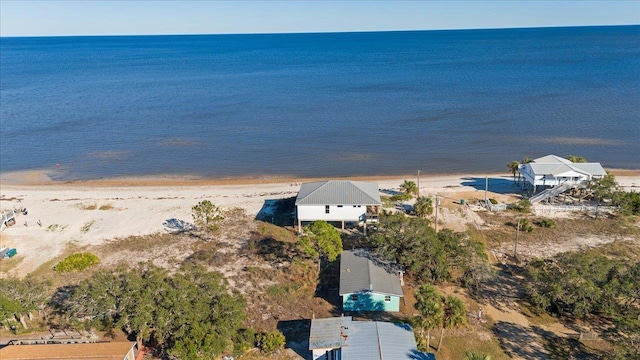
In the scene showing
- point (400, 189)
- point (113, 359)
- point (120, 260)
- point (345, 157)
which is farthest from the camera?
point (345, 157)

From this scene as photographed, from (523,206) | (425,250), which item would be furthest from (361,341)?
(523,206)

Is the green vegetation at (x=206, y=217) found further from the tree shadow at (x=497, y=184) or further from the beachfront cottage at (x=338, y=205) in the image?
the tree shadow at (x=497, y=184)

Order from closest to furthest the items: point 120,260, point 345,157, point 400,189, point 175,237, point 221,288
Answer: point 221,288, point 120,260, point 175,237, point 400,189, point 345,157

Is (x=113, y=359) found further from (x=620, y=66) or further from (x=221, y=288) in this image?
(x=620, y=66)

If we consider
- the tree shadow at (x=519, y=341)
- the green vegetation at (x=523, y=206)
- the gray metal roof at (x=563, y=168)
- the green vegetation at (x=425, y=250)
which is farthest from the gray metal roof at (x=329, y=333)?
the gray metal roof at (x=563, y=168)

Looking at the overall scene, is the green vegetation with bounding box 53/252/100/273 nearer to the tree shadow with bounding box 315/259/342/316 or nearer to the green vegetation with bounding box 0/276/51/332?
the green vegetation with bounding box 0/276/51/332

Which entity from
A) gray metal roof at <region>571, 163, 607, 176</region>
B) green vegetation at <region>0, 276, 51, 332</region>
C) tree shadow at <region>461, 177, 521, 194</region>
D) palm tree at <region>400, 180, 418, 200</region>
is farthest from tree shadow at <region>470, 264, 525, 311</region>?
green vegetation at <region>0, 276, 51, 332</region>

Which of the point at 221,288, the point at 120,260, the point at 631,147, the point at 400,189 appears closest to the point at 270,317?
the point at 221,288
